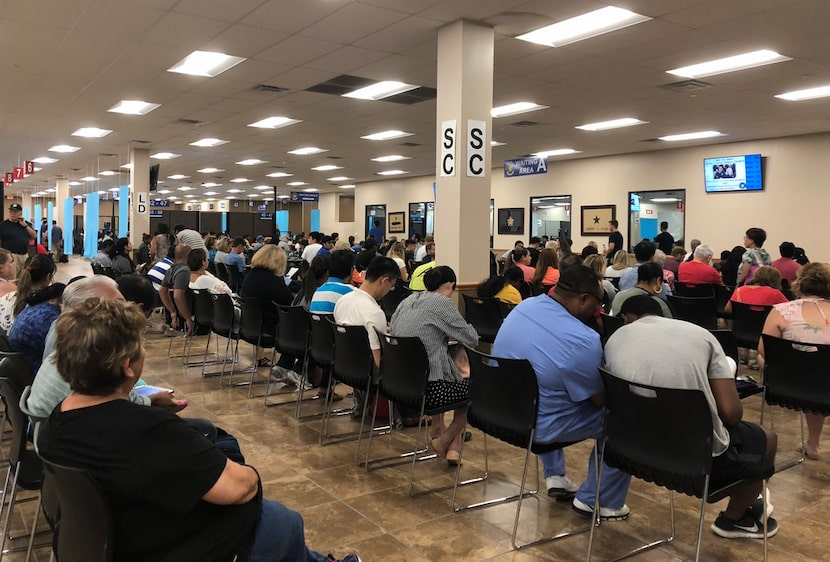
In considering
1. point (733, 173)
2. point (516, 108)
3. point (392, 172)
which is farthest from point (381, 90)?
point (392, 172)

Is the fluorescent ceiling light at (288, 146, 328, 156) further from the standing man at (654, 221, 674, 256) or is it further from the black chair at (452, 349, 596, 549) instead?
the black chair at (452, 349, 596, 549)

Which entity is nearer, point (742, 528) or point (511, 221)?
point (742, 528)

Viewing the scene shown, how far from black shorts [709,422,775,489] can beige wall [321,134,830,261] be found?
10.7m

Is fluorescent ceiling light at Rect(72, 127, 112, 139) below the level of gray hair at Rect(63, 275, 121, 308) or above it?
above

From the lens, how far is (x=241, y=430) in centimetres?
461

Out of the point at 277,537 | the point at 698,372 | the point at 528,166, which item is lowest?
the point at 277,537

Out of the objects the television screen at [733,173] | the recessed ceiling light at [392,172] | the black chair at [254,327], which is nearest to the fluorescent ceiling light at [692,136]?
the television screen at [733,173]

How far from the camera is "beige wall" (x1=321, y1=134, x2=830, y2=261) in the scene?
38.6ft

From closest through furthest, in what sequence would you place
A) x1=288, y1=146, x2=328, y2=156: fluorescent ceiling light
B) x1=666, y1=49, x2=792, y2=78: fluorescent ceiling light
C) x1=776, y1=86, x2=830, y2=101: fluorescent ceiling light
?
x1=666, y1=49, x2=792, y2=78: fluorescent ceiling light < x1=776, y1=86, x2=830, y2=101: fluorescent ceiling light < x1=288, y1=146, x2=328, y2=156: fluorescent ceiling light

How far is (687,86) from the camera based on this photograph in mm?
8195

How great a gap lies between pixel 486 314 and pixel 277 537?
13.6 feet

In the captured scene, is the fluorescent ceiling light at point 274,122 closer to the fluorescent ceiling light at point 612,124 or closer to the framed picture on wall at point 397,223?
the fluorescent ceiling light at point 612,124

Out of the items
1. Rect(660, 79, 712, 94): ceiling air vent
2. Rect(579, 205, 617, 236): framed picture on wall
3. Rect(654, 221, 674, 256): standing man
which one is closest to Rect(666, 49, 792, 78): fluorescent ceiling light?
Rect(660, 79, 712, 94): ceiling air vent

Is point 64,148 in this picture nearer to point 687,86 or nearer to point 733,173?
point 687,86
